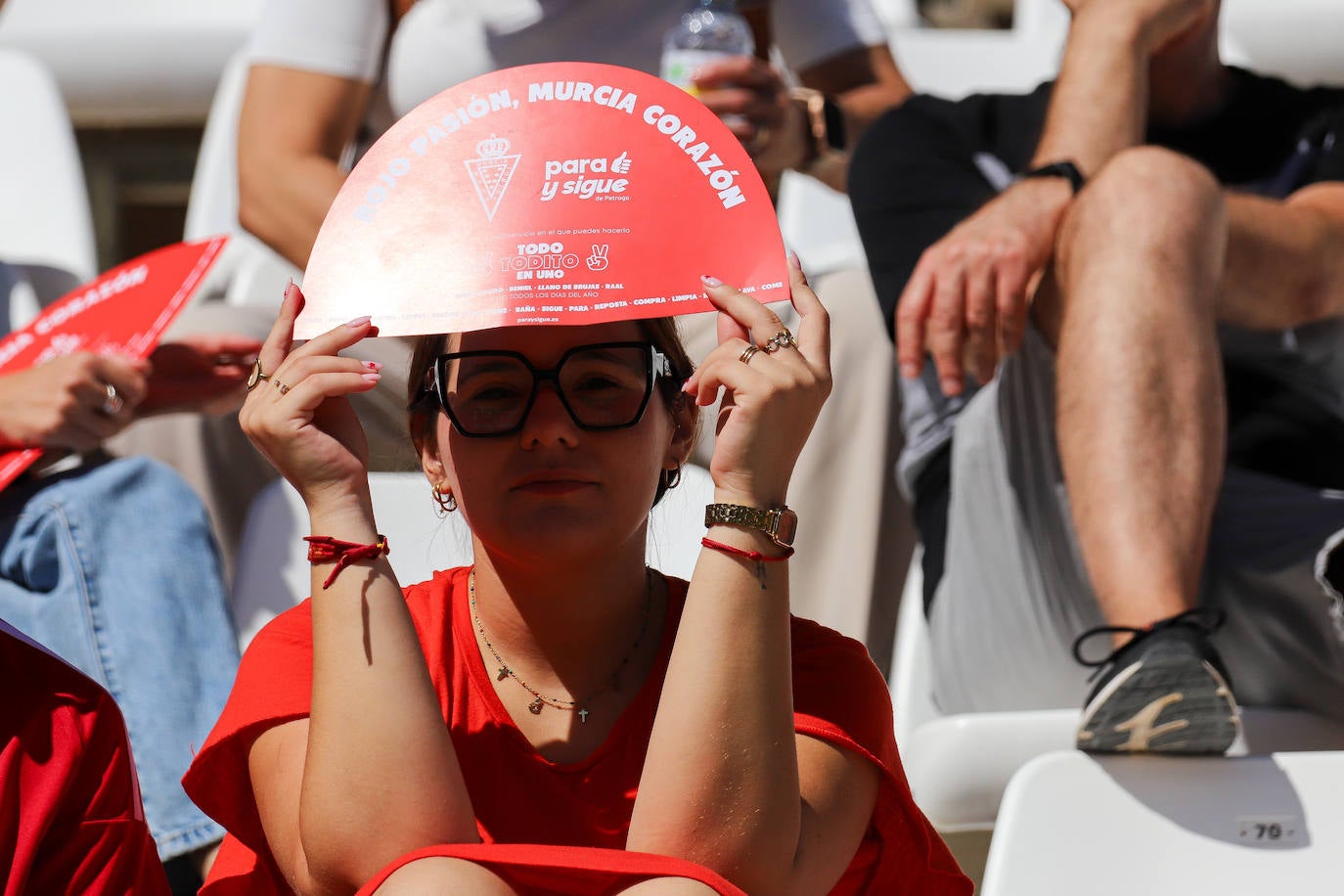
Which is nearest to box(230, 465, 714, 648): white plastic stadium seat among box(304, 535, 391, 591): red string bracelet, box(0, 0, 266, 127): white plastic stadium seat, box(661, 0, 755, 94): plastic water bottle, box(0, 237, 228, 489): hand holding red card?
box(0, 237, 228, 489): hand holding red card

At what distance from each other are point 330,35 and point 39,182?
770mm

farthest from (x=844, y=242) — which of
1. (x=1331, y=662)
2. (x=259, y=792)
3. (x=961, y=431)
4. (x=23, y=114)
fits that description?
(x=259, y=792)

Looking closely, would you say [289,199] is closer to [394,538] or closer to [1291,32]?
[394,538]

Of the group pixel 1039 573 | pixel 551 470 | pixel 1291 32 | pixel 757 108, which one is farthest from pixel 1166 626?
pixel 1291 32

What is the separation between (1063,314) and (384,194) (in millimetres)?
858

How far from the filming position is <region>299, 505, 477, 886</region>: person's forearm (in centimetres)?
103

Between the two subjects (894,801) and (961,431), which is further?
(961,431)

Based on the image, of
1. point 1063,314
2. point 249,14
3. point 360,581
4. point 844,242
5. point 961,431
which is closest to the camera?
point 360,581

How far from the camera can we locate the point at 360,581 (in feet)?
3.48

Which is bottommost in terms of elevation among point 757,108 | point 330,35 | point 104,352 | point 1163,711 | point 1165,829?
point 1165,829

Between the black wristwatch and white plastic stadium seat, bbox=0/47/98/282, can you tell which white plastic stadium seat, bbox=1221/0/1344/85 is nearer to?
the black wristwatch

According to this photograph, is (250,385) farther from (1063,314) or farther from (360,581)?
(1063,314)

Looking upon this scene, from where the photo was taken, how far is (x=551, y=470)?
1105mm

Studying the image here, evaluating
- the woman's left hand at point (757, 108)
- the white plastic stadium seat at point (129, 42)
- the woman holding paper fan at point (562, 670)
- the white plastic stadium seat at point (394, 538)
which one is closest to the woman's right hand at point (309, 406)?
the woman holding paper fan at point (562, 670)
